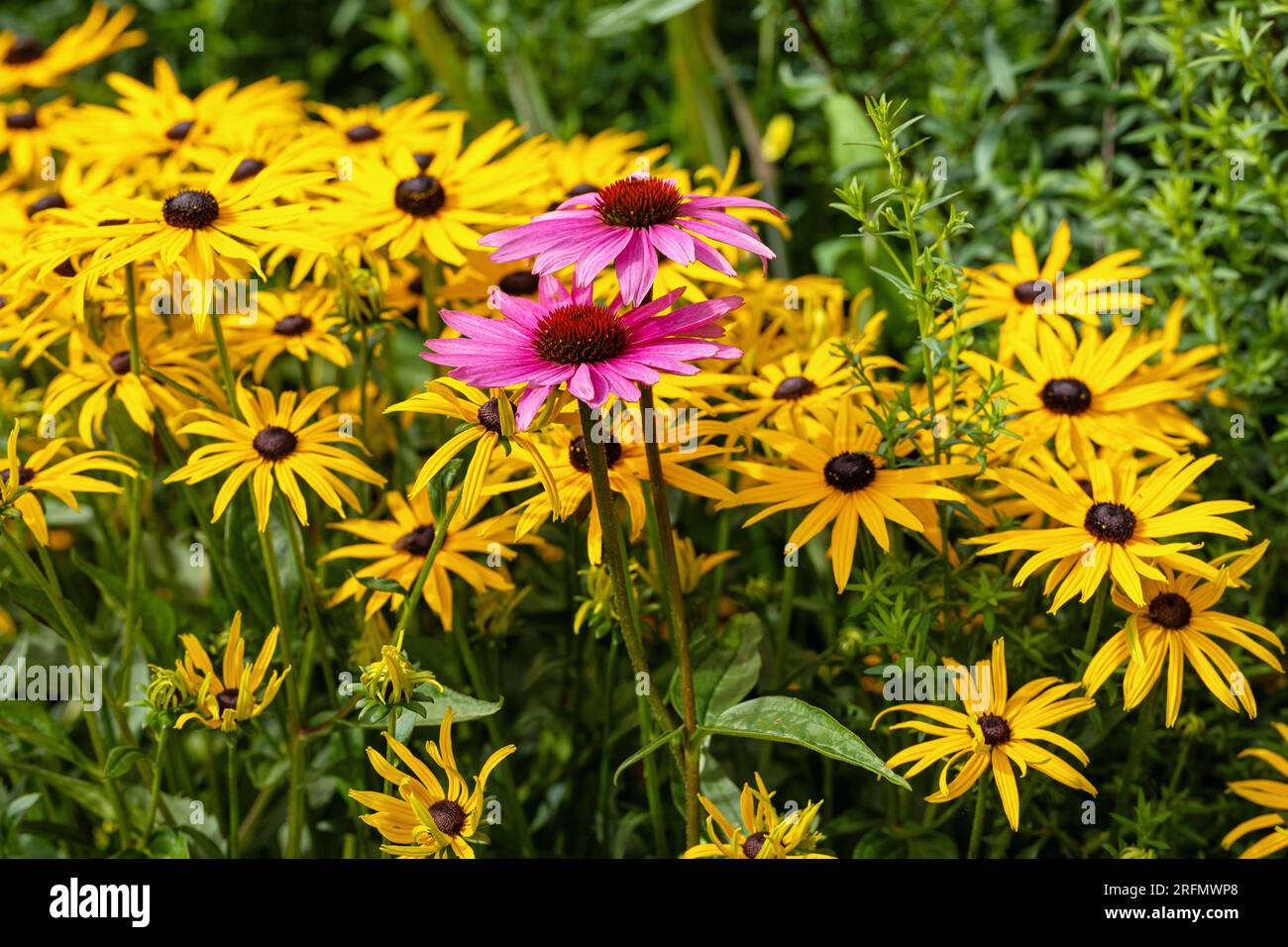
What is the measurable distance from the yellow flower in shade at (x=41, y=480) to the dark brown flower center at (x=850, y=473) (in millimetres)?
481

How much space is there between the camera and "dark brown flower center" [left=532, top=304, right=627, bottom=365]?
77 centimetres

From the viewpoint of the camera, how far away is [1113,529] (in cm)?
86

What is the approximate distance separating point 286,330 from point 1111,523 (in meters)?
0.66

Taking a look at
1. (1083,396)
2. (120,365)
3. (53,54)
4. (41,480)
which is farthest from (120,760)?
(53,54)

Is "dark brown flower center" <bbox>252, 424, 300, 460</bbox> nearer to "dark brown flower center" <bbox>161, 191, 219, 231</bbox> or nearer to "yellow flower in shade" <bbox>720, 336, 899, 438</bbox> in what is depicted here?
"dark brown flower center" <bbox>161, 191, 219, 231</bbox>

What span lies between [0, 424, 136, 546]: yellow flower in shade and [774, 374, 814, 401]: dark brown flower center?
0.49 metres

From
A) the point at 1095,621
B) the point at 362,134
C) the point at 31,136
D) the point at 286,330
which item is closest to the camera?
the point at 1095,621

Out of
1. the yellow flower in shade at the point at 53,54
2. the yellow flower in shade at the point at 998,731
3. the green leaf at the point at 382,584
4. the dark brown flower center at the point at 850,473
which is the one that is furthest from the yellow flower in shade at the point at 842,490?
the yellow flower in shade at the point at 53,54

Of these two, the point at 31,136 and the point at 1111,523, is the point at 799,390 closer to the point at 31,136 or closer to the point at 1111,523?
the point at 1111,523

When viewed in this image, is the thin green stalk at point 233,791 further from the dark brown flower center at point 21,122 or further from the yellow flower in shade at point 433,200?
the dark brown flower center at point 21,122

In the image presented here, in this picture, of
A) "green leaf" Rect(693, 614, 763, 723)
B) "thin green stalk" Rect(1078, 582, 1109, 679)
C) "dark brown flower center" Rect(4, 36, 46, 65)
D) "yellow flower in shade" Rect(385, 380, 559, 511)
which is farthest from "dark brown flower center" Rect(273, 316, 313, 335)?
"dark brown flower center" Rect(4, 36, 46, 65)

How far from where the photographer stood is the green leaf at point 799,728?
763 millimetres
